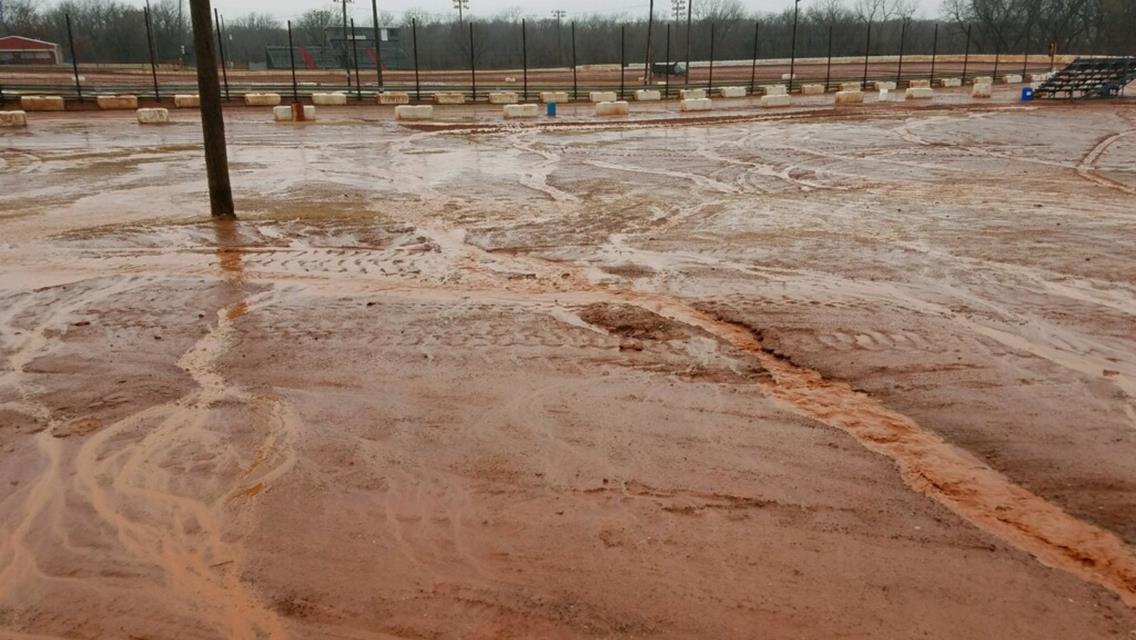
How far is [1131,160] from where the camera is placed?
1722 cm

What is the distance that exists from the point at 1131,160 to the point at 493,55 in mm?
70493

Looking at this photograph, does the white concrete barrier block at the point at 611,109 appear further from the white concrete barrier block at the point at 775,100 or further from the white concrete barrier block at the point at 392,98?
the white concrete barrier block at the point at 392,98

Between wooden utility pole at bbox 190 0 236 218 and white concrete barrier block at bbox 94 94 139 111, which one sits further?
white concrete barrier block at bbox 94 94 139 111

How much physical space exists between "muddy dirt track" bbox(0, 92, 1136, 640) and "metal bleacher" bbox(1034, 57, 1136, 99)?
30432 mm

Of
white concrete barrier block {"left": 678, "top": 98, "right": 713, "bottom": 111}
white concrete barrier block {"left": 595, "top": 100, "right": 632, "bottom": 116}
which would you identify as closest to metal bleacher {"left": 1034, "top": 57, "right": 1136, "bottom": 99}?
white concrete barrier block {"left": 678, "top": 98, "right": 713, "bottom": 111}

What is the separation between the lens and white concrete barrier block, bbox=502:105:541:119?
3042cm

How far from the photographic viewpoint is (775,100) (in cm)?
3528

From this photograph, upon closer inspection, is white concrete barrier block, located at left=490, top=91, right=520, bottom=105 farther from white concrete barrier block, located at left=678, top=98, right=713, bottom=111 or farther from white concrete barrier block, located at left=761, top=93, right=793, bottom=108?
white concrete barrier block, located at left=761, top=93, right=793, bottom=108

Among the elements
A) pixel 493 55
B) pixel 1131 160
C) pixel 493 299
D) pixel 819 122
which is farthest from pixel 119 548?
pixel 493 55

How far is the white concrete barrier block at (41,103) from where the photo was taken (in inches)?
1231

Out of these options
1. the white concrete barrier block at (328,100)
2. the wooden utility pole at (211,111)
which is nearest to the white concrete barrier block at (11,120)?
the white concrete barrier block at (328,100)

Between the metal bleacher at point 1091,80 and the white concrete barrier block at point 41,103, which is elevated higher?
the metal bleacher at point 1091,80

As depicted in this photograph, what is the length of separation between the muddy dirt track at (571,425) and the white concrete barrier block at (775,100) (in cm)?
2388

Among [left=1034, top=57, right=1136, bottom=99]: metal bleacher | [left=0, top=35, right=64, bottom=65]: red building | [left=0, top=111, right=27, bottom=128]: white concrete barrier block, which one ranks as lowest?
[left=0, top=111, right=27, bottom=128]: white concrete barrier block
